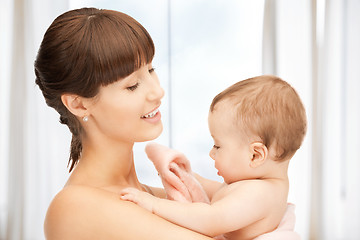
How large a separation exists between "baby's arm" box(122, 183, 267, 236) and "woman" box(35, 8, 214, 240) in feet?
0.10

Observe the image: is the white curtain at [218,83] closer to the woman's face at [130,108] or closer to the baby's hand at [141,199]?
the woman's face at [130,108]

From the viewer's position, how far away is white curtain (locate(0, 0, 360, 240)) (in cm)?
351

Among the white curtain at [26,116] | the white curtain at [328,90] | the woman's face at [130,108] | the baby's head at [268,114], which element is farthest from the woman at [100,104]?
the white curtain at [328,90]

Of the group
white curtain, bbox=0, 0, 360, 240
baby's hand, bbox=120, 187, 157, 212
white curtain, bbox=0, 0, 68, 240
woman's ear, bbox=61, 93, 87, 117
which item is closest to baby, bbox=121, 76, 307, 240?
baby's hand, bbox=120, 187, 157, 212

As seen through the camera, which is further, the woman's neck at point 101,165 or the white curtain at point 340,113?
the white curtain at point 340,113

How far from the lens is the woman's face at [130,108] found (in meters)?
Result: 1.23

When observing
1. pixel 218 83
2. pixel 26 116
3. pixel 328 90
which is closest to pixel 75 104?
pixel 26 116

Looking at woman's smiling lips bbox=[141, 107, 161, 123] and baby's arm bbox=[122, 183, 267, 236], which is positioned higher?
woman's smiling lips bbox=[141, 107, 161, 123]

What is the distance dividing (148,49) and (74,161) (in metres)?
0.48

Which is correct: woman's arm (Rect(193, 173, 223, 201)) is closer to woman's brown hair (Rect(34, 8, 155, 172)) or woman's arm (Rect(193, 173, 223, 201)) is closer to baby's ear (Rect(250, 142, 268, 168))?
baby's ear (Rect(250, 142, 268, 168))

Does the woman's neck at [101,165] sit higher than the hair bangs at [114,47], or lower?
lower

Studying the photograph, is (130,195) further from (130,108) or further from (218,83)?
(218,83)

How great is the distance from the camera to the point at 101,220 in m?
1.16

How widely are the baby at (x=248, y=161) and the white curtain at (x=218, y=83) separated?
2344 mm
